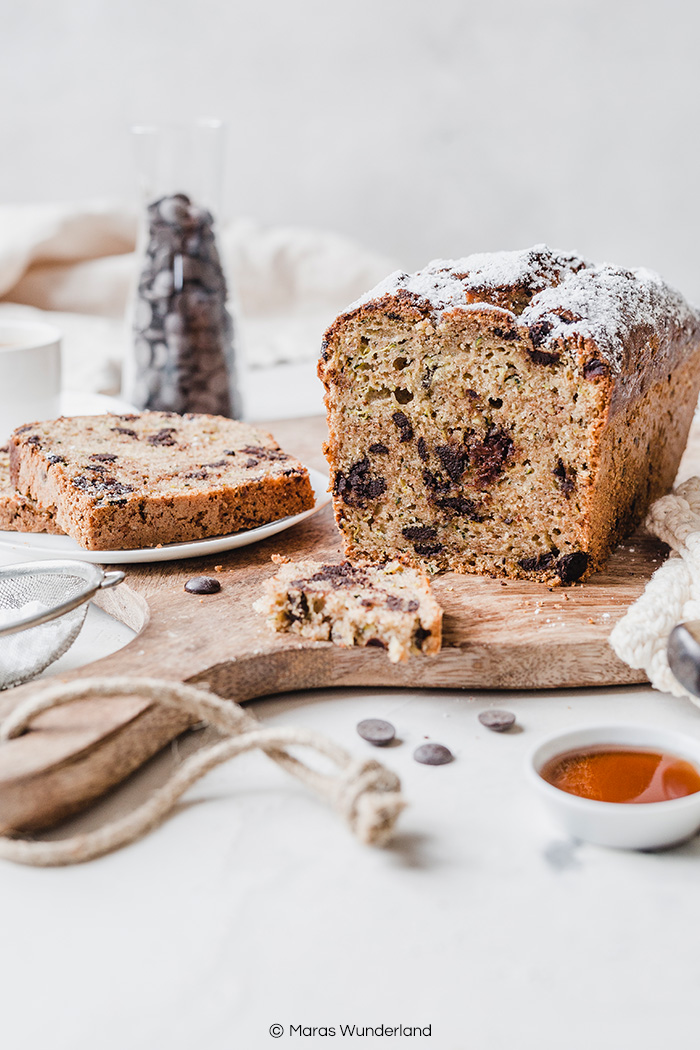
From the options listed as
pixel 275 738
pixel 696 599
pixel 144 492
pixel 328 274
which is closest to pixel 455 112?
pixel 328 274

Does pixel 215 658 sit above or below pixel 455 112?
below

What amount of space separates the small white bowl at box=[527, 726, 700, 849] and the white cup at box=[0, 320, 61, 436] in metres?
2.78

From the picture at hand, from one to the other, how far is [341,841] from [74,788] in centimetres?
54

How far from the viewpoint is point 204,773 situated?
2.17m

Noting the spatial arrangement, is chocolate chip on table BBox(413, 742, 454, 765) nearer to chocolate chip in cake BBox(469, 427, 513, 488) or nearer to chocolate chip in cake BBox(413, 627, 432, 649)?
chocolate chip in cake BBox(413, 627, 432, 649)

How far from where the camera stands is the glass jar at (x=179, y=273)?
4.63m

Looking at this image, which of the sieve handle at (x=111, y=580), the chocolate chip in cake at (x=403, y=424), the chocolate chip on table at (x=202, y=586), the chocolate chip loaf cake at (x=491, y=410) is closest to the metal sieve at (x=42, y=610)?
the sieve handle at (x=111, y=580)

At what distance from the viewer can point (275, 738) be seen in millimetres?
2127

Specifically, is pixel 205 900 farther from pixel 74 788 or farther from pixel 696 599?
pixel 696 599

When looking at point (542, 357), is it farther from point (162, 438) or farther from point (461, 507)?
point (162, 438)

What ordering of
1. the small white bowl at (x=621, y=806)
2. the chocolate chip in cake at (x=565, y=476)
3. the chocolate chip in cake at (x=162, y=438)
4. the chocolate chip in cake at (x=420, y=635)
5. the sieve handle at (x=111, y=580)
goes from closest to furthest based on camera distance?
the small white bowl at (x=621, y=806), the chocolate chip in cake at (x=420, y=635), the sieve handle at (x=111, y=580), the chocolate chip in cake at (x=565, y=476), the chocolate chip in cake at (x=162, y=438)

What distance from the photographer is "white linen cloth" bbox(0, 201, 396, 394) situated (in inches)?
240

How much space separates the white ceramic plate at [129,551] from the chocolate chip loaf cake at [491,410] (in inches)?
9.9

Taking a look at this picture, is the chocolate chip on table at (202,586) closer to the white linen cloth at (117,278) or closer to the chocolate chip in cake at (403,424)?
the chocolate chip in cake at (403,424)
